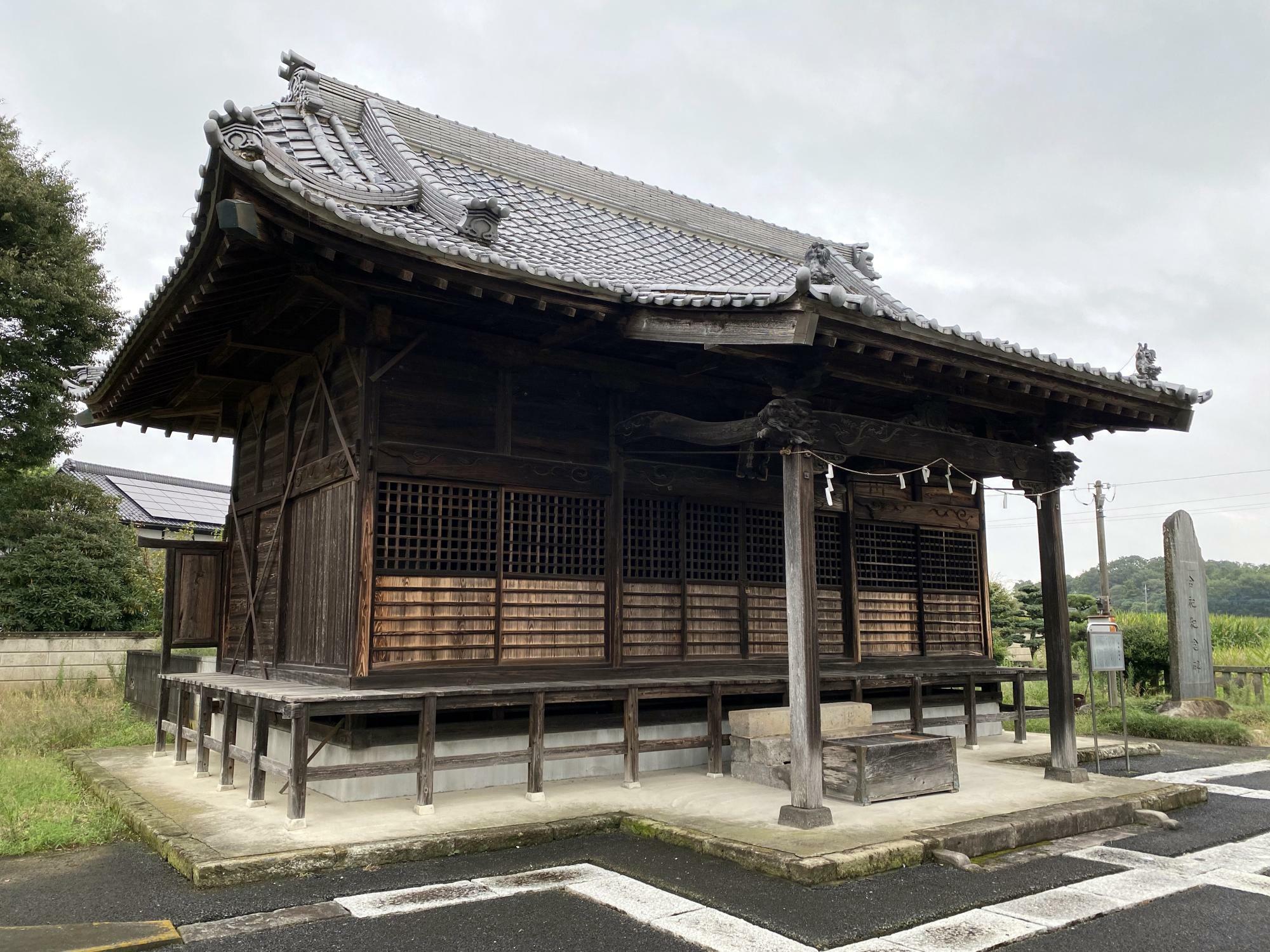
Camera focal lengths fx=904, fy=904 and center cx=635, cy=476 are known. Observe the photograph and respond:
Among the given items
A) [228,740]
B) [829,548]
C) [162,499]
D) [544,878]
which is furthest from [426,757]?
[162,499]

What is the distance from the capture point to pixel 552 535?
27.9 ft

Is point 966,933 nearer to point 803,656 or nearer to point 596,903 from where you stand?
point 596,903

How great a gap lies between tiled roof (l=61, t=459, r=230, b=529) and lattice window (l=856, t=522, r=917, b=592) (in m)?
21.6

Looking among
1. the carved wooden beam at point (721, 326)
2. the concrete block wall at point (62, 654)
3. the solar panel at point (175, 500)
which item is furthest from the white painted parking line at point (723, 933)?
the solar panel at point (175, 500)

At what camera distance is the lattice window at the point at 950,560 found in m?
11.5

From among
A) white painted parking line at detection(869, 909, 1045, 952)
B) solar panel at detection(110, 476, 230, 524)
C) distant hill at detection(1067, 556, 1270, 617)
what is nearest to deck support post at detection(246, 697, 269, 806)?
white painted parking line at detection(869, 909, 1045, 952)

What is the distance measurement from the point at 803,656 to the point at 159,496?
1153 inches

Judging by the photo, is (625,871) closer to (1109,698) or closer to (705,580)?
(705,580)

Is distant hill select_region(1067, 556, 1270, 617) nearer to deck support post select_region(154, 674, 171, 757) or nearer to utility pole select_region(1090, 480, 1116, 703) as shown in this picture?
utility pole select_region(1090, 480, 1116, 703)

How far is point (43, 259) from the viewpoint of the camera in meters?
14.9

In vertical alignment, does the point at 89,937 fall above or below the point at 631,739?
below

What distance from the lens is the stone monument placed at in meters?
14.8

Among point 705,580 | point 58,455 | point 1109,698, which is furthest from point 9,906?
point 1109,698

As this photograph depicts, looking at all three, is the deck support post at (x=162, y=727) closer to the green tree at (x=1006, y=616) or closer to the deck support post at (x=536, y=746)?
the deck support post at (x=536, y=746)
